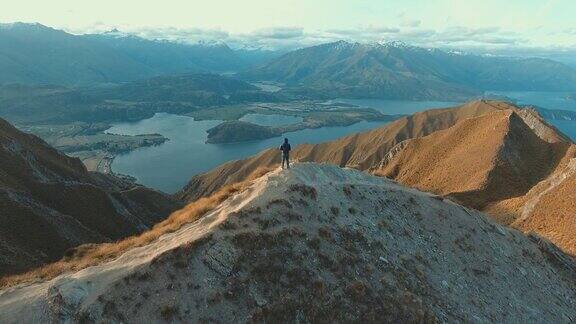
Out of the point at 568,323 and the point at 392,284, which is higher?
the point at 392,284

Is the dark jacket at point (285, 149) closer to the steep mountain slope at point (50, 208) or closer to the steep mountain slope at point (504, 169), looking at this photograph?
the steep mountain slope at point (50, 208)

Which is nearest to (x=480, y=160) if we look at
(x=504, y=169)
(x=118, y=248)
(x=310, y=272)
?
(x=504, y=169)

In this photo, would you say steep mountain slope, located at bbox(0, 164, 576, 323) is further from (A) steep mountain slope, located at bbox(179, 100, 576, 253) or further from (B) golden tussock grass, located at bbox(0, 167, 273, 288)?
(A) steep mountain slope, located at bbox(179, 100, 576, 253)

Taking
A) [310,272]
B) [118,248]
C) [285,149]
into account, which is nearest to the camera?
[310,272]

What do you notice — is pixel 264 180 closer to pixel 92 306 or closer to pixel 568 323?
pixel 92 306

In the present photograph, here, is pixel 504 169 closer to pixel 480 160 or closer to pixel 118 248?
pixel 480 160

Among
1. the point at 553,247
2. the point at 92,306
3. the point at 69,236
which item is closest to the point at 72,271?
the point at 92,306

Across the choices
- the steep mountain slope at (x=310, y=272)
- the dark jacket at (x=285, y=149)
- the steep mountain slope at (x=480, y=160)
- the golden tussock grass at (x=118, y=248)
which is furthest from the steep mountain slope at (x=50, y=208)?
the steep mountain slope at (x=480, y=160)
